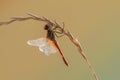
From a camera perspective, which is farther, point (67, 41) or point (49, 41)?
point (67, 41)

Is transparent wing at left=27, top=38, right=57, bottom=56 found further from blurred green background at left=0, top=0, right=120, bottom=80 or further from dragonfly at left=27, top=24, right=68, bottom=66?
blurred green background at left=0, top=0, right=120, bottom=80

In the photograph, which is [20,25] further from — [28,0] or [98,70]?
[98,70]

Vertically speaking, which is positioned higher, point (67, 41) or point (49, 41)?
point (49, 41)

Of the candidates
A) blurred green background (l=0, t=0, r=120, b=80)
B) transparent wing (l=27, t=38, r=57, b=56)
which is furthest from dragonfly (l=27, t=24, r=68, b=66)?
blurred green background (l=0, t=0, r=120, b=80)

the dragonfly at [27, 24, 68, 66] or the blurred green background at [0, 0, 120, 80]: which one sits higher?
the dragonfly at [27, 24, 68, 66]

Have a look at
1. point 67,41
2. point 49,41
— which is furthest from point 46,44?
point 67,41

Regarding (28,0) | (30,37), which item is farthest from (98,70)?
(28,0)

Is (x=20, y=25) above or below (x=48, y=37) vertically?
below

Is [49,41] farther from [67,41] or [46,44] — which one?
[67,41]

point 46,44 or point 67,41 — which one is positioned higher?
point 46,44
